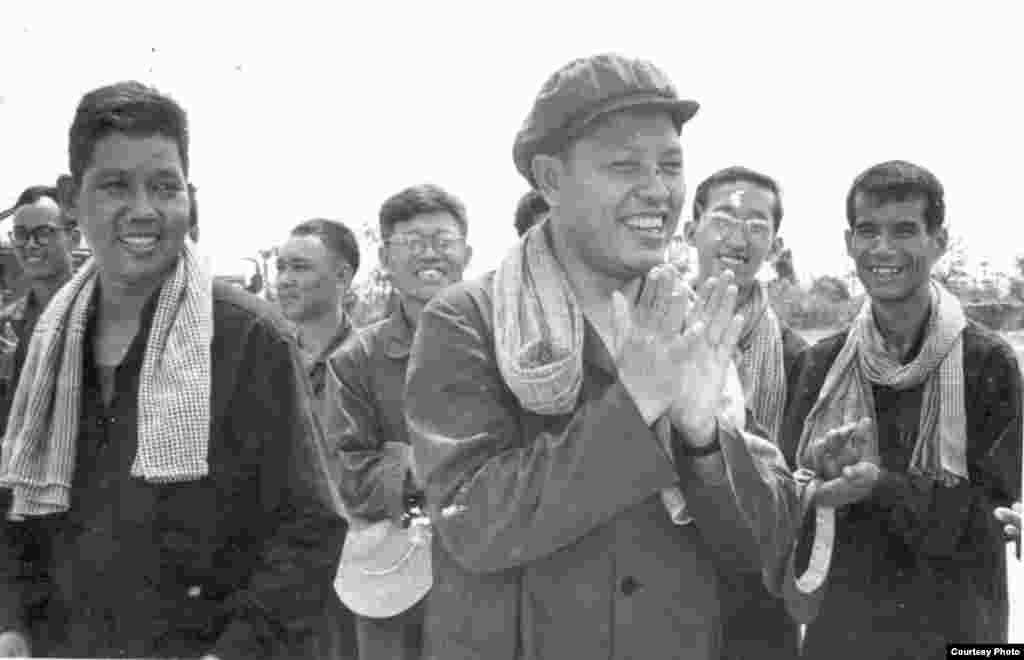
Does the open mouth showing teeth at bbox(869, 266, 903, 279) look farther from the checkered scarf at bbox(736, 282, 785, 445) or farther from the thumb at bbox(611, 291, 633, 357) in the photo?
the thumb at bbox(611, 291, 633, 357)

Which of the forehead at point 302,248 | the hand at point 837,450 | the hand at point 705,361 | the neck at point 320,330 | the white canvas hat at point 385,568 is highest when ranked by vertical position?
the forehead at point 302,248

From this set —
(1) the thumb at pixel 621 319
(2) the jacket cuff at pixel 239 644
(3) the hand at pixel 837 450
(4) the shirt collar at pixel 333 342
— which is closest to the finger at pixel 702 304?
(1) the thumb at pixel 621 319

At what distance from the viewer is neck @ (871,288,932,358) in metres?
2.88

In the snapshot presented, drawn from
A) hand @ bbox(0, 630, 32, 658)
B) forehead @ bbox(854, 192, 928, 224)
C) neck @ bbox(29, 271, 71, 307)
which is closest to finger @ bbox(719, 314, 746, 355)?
forehead @ bbox(854, 192, 928, 224)

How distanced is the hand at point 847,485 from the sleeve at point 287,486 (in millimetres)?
1007

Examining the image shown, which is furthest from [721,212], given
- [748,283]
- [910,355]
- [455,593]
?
[455,593]

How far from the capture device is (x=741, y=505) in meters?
1.91

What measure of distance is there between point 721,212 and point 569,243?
48.8 inches

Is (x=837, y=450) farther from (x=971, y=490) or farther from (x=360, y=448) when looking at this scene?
(x=360, y=448)

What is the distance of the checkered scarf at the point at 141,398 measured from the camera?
2035mm

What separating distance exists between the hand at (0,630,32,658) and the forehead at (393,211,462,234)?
1.97 meters

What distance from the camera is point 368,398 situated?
138 inches

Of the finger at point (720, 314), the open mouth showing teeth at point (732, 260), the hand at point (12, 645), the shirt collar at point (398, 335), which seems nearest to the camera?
the finger at point (720, 314)

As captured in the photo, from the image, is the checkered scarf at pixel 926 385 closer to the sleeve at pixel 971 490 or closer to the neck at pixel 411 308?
the sleeve at pixel 971 490
